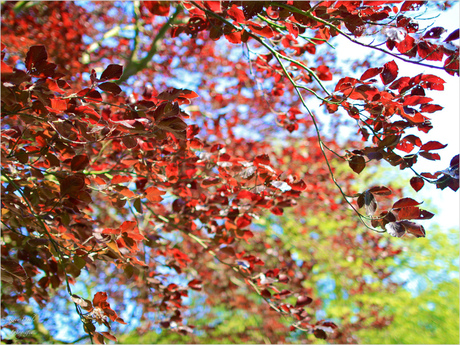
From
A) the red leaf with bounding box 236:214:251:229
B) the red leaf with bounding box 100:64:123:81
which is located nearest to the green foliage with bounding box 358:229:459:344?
→ the red leaf with bounding box 236:214:251:229

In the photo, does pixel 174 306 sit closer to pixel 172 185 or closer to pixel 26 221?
pixel 172 185

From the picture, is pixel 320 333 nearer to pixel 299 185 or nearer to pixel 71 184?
pixel 299 185

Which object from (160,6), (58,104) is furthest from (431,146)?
(58,104)

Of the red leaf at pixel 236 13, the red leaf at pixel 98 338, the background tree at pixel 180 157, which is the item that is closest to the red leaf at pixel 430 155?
the background tree at pixel 180 157

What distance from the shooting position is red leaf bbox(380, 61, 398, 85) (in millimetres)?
→ 1080

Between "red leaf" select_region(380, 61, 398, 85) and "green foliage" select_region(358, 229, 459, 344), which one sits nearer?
"red leaf" select_region(380, 61, 398, 85)

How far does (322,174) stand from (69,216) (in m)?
3.31

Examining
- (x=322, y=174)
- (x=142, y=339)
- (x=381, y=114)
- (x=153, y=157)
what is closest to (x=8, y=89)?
(x=153, y=157)

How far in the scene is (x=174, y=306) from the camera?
6.65 feet

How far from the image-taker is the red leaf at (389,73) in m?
1.08

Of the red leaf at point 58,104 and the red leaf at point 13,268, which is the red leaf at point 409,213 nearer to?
the red leaf at point 58,104

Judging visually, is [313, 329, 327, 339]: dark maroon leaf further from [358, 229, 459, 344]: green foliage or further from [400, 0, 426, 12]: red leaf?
[358, 229, 459, 344]: green foliage

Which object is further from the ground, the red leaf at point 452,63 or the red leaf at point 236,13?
the red leaf at point 236,13

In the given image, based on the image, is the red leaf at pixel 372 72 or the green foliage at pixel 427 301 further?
the green foliage at pixel 427 301
